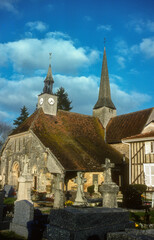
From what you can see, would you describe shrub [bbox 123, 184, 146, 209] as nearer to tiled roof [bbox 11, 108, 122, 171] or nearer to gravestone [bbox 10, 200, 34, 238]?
tiled roof [bbox 11, 108, 122, 171]

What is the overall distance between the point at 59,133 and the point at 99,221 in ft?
63.3

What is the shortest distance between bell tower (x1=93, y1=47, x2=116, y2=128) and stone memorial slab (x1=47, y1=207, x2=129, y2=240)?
944 inches

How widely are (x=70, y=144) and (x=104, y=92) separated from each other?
36.7ft

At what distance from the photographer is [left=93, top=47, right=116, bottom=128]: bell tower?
1097 inches

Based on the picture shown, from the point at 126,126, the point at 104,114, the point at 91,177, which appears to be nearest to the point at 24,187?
the point at 91,177

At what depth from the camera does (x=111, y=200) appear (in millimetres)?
8594

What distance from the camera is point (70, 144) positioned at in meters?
21.2

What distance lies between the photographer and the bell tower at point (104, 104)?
1097 inches

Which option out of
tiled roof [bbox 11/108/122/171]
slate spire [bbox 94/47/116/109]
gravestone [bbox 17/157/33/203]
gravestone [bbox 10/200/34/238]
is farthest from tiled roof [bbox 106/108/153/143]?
gravestone [bbox 10/200/34/238]

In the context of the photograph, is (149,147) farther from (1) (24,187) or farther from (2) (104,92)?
(2) (104,92)

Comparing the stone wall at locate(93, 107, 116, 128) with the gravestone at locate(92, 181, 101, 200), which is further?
the stone wall at locate(93, 107, 116, 128)

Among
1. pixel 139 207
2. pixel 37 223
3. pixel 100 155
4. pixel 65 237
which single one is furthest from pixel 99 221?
pixel 100 155

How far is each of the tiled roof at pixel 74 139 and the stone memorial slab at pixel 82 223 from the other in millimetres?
14362

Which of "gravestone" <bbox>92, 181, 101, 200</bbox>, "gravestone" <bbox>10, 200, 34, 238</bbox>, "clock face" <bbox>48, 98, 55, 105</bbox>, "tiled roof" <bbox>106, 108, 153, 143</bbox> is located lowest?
"gravestone" <bbox>92, 181, 101, 200</bbox>
